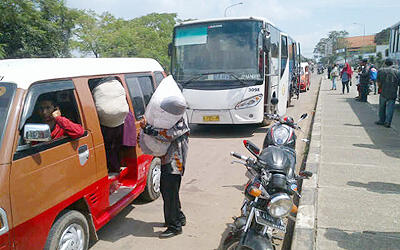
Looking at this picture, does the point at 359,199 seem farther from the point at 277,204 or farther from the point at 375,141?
the point at 375,141

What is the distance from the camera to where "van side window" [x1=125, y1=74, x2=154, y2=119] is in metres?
4.27

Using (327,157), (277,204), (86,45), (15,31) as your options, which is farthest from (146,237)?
(86,45)

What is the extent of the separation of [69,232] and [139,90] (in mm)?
2142

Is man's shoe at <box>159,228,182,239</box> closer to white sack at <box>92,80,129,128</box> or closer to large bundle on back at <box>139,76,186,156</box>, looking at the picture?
large bundle on back at <box>139,76,186,156</box>

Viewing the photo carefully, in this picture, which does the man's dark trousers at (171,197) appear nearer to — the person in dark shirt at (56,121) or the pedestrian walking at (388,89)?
the person in dark shirt at (56,121)

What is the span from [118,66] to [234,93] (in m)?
4.81

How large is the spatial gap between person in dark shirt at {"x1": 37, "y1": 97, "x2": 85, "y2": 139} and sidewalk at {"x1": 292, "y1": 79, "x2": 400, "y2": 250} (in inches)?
97.3

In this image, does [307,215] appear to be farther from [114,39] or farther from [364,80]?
[114,39]

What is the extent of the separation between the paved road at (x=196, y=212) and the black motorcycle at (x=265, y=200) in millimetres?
995

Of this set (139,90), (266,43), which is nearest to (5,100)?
(139,90)

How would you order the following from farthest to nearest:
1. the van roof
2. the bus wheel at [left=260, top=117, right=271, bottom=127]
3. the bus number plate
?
the bus wheel at [left=260, top=117, right=271, bottom=127]
the bus number plate
the van roof

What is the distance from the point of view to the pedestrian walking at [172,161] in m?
3.45

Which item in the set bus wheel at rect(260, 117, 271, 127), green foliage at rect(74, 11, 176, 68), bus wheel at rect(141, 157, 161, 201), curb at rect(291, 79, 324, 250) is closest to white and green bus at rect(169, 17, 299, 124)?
bus wheel at rect(260, 117, 271, 127)

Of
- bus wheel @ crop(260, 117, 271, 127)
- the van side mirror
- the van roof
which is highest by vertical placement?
the van roof
